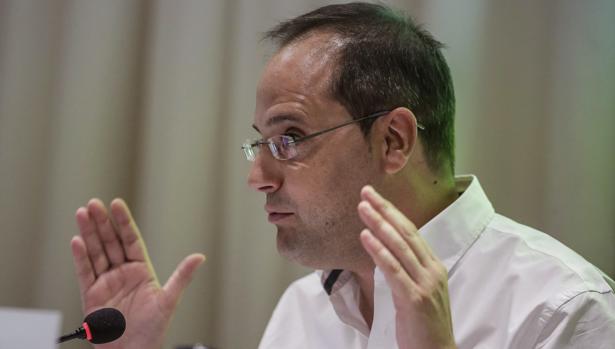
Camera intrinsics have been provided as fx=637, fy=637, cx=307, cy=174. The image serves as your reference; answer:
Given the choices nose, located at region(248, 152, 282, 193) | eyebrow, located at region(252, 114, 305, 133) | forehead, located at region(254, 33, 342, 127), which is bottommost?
nose, located at region(248, 152, 282, 193)

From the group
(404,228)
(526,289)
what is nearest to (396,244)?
(404,228)

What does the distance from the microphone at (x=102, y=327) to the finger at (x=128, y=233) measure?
35 cm

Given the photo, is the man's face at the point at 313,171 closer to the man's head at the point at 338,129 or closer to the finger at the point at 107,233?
the man's head at the point at 338,129

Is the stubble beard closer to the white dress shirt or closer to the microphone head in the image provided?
the white dress shirt

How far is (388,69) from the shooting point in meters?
1.33

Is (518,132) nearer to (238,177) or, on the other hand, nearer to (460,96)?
(460,96)

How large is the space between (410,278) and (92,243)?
0.82 metres

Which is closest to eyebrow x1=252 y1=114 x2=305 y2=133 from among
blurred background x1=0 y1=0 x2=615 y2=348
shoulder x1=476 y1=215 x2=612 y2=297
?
shoulder x1=476 y1=215 x2=612 y2=297

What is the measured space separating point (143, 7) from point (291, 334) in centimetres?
109

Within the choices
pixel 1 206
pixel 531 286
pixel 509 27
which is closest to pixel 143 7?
pixel 1 206

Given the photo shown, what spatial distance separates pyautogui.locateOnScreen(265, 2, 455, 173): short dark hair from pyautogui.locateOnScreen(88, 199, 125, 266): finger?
0.55 meters

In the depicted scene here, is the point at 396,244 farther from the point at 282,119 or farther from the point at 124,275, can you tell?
the point at 124,275

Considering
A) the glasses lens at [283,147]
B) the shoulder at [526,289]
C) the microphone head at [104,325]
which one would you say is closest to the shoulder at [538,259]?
the shoulder at [526,289]

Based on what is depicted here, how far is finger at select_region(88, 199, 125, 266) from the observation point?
141 cm
